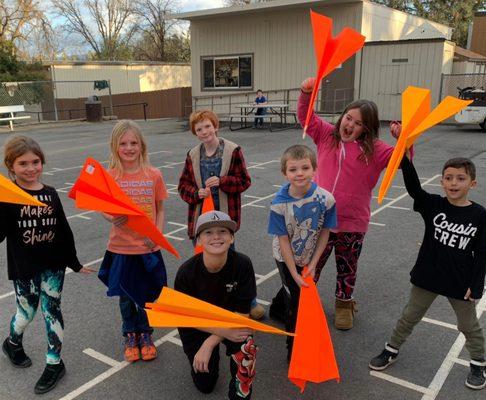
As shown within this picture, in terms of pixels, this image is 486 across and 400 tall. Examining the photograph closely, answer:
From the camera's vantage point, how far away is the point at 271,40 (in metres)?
19.5

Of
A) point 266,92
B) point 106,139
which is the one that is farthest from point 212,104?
point 106,139

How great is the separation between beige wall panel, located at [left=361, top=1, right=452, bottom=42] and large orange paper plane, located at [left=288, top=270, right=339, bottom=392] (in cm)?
1732

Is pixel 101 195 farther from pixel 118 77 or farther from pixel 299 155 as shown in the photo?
pixel 118 77

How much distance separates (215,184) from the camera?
3312mm

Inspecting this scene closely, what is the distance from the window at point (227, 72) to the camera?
2064cm

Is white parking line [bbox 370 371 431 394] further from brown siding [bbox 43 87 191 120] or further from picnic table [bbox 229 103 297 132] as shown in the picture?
brown siding [bbox 43 87 191 120]

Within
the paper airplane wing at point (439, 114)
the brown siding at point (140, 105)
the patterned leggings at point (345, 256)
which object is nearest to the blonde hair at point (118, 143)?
the patterned leggings at point (345, 256)

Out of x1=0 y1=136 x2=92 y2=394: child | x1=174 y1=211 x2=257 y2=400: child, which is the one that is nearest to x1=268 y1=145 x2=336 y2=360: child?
Answer: x1=174 y1=211 x2=257 y2=400: child

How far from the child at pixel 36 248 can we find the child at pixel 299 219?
1377 mm

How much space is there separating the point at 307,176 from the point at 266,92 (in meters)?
17.9

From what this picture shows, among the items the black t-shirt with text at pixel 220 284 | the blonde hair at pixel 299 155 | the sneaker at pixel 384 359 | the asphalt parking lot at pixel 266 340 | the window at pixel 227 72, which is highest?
the window at pixel 227 72

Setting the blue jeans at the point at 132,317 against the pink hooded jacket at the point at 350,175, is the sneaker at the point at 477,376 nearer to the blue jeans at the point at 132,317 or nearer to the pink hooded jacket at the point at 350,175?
the pink hooded jacket at the point at 350,175

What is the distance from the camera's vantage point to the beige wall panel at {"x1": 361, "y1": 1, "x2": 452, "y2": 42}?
1794cm

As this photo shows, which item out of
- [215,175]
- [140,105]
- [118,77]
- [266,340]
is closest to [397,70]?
[140,105]
